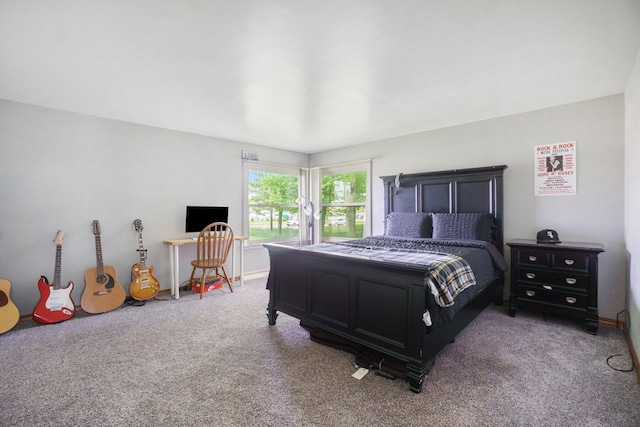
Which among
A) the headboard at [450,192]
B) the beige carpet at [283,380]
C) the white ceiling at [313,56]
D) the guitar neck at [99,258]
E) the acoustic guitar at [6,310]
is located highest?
the white ceiling at [313,56]

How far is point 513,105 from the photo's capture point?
125 inches

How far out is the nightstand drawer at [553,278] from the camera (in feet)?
8.99

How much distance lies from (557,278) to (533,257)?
0.27 meters

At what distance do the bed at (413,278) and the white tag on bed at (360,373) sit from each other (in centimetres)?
16

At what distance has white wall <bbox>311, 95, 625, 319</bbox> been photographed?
289 centimetres

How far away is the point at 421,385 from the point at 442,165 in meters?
3.06

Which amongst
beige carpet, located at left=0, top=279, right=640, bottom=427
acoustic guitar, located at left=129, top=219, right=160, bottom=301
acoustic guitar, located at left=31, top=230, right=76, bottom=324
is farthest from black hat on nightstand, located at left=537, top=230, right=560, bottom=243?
acoustic guitar, located at left=31, top=230, right=76, bottom=324

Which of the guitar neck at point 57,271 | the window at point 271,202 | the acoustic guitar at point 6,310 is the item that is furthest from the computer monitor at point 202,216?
Result: the acoustic guitar at point 6,310

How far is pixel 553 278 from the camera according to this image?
288cm

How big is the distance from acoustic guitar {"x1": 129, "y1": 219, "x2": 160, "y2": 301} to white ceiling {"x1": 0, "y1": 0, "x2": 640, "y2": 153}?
Result: 65.0 inches

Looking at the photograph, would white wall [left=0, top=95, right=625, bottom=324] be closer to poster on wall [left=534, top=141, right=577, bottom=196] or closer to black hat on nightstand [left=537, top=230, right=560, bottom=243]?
poster on wall [left=534, top=141, right=577, bottom=196]

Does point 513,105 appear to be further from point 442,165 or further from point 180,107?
point 180,107

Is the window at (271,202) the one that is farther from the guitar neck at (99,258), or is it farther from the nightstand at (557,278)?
the nightstand at (557,278)

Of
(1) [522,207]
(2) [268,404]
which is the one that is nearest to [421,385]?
(2) [268,404]
